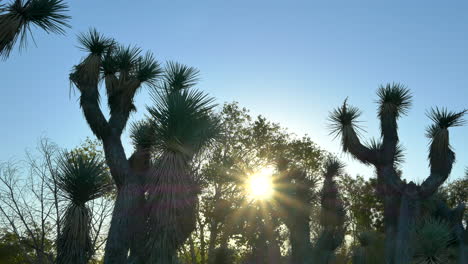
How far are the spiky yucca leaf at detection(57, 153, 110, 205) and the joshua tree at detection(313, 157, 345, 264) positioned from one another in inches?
329

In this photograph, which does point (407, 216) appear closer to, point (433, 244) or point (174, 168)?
point (433, 244)

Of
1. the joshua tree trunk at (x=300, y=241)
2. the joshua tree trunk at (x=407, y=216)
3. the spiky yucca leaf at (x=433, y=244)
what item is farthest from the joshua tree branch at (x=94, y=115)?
the spiky yucca leaf at (x=433, y=244)

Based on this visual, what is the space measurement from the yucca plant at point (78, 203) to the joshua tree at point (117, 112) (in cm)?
43

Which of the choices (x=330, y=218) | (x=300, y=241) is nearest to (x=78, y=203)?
(x=300, y=241)

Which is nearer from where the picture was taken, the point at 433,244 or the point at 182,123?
the point at 182,123

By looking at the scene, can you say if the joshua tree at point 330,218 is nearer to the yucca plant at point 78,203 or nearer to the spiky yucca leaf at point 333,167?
the spiky yucca leaf at point 333,167

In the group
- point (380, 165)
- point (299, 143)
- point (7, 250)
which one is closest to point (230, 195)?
point (299, 143)

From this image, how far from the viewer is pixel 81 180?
10094 mm

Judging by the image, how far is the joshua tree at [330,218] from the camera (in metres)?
15.6

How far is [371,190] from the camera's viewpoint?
3594 cm

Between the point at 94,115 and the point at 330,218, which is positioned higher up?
the point at 94,115

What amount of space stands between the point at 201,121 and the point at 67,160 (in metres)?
3.25

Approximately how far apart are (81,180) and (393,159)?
9984 millimetres

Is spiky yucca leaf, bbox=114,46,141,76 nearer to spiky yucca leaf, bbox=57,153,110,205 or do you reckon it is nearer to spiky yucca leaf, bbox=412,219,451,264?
spiky yucca leaf, bbox=57,153,110,205
